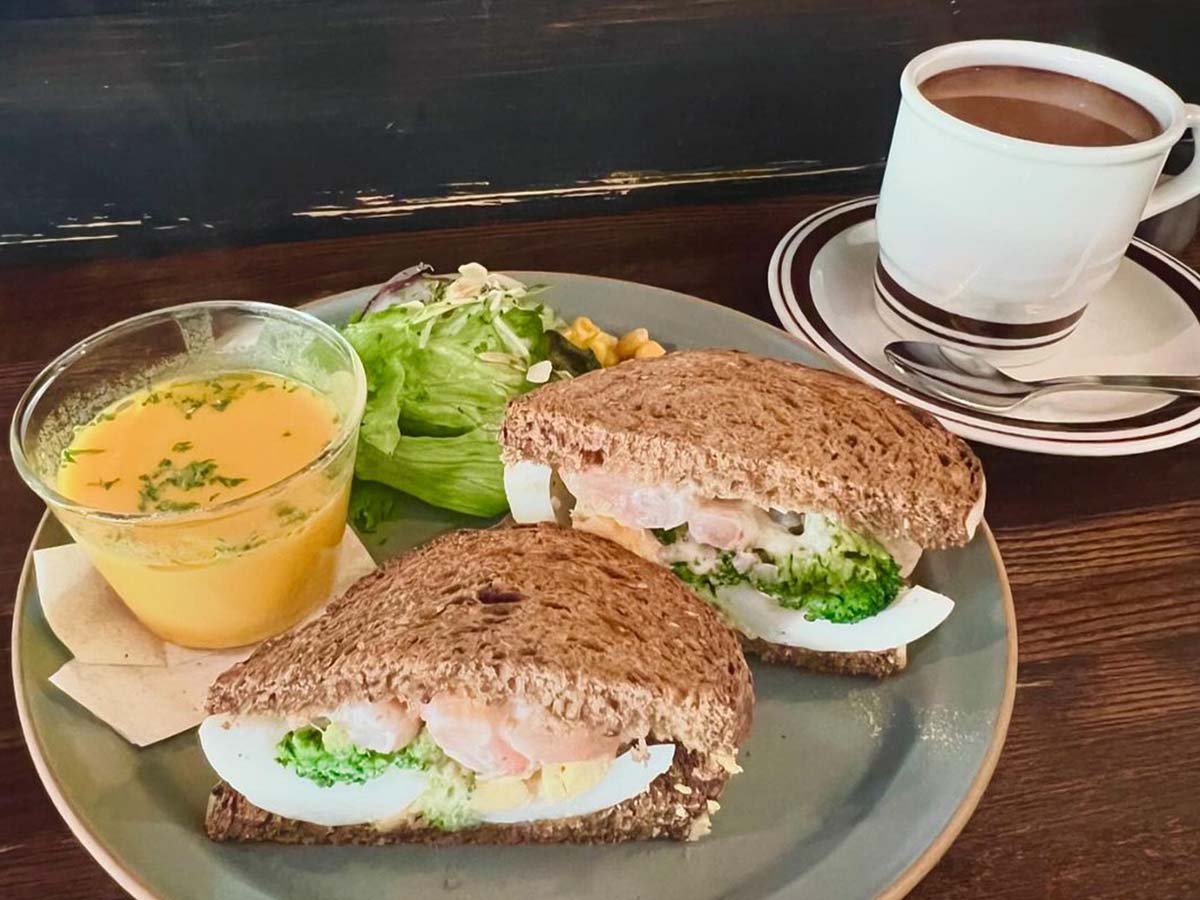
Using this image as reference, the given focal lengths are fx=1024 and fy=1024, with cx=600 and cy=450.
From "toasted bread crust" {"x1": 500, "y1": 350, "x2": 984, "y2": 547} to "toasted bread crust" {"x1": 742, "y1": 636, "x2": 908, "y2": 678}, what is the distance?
0.20 meters

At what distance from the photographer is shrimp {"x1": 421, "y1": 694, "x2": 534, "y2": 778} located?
1412 mm

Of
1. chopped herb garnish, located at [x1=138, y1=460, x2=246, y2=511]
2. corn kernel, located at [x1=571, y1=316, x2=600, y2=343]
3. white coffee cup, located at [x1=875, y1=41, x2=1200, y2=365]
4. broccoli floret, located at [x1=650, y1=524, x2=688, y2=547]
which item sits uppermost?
white coffee cup, located at [x1=875, y1=41, x2=1200, y2=365]

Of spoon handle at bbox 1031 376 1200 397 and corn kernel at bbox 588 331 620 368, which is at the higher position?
spoon handle at bbox 1031 376 1200 397

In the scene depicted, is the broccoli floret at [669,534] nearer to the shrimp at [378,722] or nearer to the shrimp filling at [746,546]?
the shrimp filling at [746,546]

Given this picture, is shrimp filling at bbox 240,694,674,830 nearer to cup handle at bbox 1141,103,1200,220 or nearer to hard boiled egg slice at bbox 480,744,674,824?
hard boiled egg slice at bbox 480,744,674,824

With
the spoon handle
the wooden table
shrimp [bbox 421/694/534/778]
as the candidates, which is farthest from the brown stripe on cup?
shrimp [bbox 421/694/534/778]

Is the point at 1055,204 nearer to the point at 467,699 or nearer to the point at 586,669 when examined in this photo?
the point at 586,669

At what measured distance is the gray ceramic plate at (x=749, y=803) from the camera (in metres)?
1.35

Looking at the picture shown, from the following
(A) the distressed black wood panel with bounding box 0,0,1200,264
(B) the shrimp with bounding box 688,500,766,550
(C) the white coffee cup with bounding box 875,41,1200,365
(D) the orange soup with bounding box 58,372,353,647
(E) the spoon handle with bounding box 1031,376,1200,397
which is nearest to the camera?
(D) the orange soup with bounding box 58,372,353,647

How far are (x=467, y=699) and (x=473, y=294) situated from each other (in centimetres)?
105

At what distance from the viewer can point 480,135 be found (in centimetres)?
274

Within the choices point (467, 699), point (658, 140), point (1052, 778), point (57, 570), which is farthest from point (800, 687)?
point (658, 140)

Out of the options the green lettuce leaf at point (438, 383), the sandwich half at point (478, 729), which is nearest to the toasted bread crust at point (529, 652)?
the sandwich half at point (478, 729)

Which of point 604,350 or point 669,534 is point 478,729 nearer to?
point 669,534
